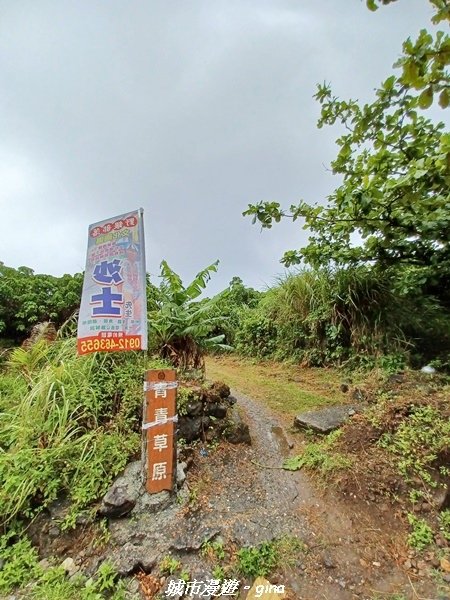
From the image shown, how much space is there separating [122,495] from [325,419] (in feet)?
7.52

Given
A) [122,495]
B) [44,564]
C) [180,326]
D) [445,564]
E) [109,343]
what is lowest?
[445,564]

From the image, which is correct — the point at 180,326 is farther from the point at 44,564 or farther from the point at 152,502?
the point at 44,564

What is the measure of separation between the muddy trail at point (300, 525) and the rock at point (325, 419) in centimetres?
58

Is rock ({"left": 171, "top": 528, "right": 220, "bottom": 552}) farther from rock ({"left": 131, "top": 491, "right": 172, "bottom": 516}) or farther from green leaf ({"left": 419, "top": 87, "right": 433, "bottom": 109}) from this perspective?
green leaf ({"left": 419, "top": 87, "right": 433, "bottom": 109})

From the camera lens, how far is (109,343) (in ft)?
8.39

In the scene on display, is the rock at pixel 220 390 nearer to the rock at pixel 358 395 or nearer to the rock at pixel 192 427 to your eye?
the rock at pixel 192 427

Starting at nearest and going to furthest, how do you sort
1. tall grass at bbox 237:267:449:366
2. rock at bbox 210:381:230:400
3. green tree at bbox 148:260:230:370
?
rock at bbox 210:381:230:400 → green tree at bbox 148:260:230:370 → tall grass at bbox 237:267:449:366

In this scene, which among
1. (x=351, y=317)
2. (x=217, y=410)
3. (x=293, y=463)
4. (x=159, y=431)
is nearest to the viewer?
(x=159, y=431)

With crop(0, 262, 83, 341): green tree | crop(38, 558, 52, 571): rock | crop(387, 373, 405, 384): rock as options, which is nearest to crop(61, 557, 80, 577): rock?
crop(38, 558, 52, 571): rock

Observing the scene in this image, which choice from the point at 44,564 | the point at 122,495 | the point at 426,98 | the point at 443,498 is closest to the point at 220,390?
the point at 122,495

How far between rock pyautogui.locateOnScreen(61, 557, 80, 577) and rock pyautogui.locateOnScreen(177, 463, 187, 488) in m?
0.84

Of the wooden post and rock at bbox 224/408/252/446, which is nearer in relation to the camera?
the wooden post

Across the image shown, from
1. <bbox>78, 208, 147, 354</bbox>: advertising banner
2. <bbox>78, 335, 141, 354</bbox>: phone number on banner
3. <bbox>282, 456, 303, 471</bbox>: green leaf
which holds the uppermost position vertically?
<bbox>78, 208, 147, 354</bbox>: advertising banner

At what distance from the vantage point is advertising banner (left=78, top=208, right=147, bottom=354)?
2572 mm
